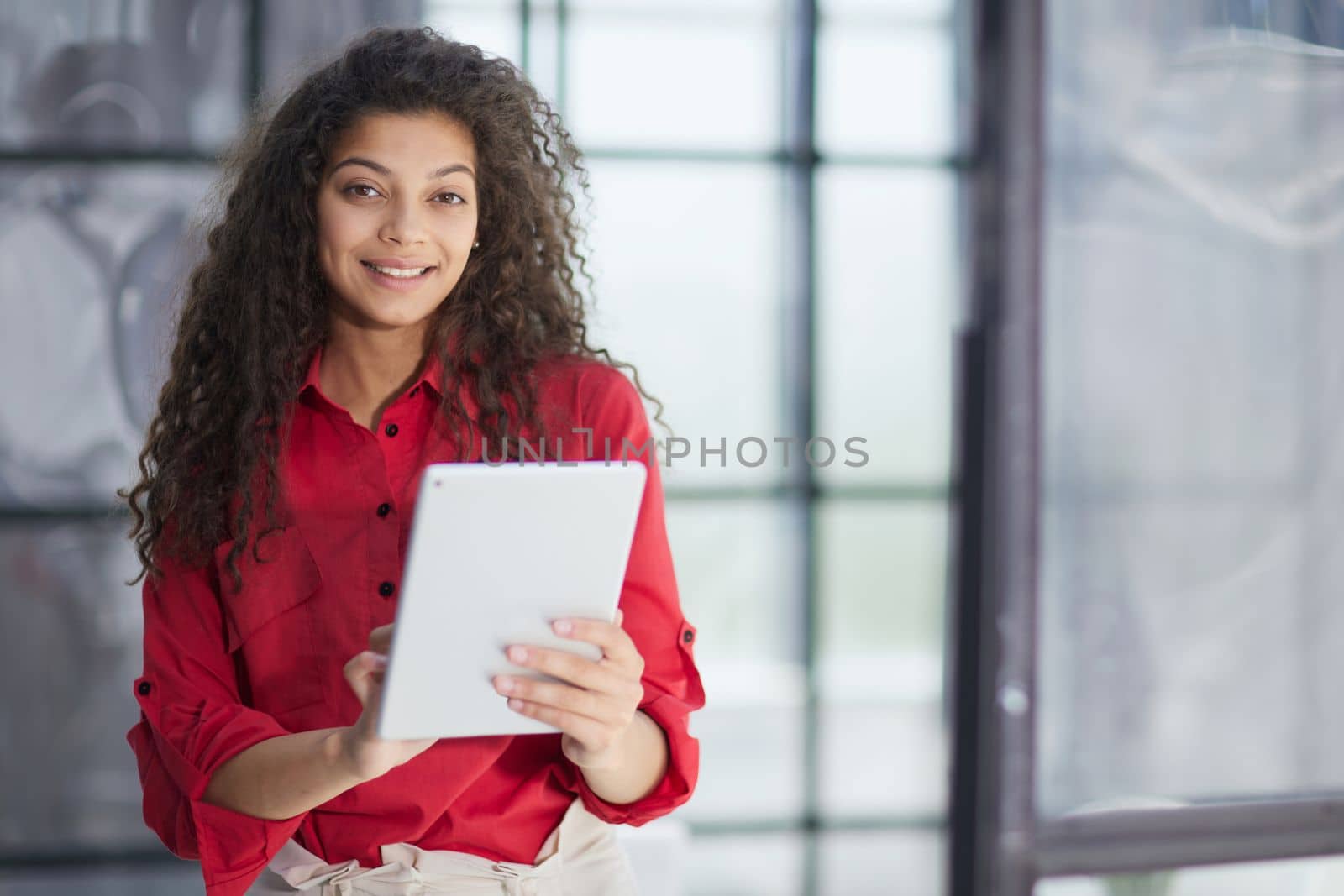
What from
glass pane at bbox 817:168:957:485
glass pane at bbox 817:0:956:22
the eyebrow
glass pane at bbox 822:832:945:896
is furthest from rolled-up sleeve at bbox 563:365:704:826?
glass pane at bbox 817:0:956:22

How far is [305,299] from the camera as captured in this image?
1445 mm

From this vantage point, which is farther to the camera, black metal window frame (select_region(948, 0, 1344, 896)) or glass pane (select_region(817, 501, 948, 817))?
glass pane (select_region(817, 501, 948, 817))

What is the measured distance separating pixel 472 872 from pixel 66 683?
6.02 ft

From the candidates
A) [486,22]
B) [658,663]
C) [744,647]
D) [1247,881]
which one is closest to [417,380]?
[658,663]

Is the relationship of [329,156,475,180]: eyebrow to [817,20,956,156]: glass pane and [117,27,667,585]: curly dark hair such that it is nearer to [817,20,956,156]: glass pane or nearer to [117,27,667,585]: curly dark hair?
[117,27,667,585]: curly dark hair

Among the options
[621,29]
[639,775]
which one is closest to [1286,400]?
[639,775]

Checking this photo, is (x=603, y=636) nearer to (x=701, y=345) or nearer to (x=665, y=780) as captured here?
(x=665, y=780)

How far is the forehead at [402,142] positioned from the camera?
1333 millimetres

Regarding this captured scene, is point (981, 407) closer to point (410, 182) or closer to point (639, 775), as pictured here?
point (639, 775)

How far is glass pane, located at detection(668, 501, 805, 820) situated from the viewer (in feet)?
10.1

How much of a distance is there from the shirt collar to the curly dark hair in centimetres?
1

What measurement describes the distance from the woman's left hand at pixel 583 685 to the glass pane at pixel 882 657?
6.68 feet

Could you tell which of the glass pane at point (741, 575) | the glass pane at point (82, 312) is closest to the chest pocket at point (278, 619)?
the glass pane at point (82, 312)

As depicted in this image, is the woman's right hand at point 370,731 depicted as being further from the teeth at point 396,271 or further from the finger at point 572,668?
the teeth at point 396,271
